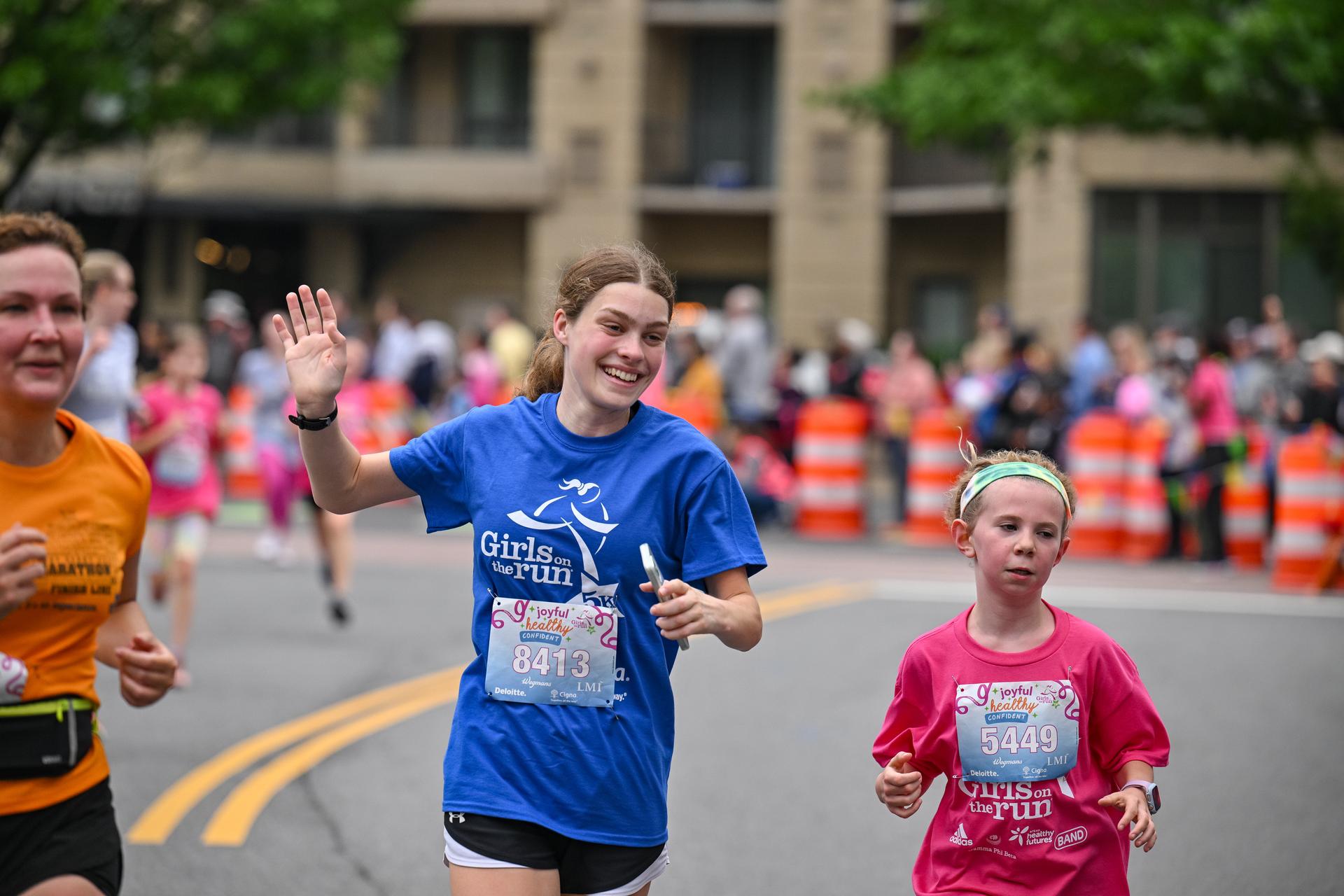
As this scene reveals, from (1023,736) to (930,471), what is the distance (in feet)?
46.9

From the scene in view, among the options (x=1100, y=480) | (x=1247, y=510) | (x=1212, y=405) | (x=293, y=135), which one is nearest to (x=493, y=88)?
(x=293, y=135)

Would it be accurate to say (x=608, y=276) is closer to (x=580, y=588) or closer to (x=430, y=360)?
(x=580, y=588)

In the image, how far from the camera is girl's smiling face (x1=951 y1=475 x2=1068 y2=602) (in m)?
3.98

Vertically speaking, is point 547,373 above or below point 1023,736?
above

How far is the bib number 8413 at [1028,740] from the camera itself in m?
3.98

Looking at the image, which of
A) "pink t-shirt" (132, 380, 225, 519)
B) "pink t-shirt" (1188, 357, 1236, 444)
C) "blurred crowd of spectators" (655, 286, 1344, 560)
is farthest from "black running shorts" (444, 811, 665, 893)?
"pink t-shirt" (1188, 357, 1236, 444)

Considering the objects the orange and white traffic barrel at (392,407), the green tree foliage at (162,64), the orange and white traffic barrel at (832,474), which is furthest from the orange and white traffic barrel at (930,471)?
the green tree foliage at (162,64)

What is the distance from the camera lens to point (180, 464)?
1006 centimetres

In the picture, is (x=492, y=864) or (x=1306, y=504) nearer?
(x=492, y=864)

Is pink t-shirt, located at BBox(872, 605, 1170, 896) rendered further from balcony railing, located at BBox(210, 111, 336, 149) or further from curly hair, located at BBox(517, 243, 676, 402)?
balcony railing, located at BBox(210, 111, 336, 149)

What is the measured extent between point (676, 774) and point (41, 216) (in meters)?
4.72

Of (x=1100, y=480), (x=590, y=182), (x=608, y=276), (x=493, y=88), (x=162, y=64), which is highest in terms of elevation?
(x=493, y=88)

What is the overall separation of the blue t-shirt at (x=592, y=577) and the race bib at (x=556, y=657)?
2cm

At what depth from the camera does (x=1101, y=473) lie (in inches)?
659
